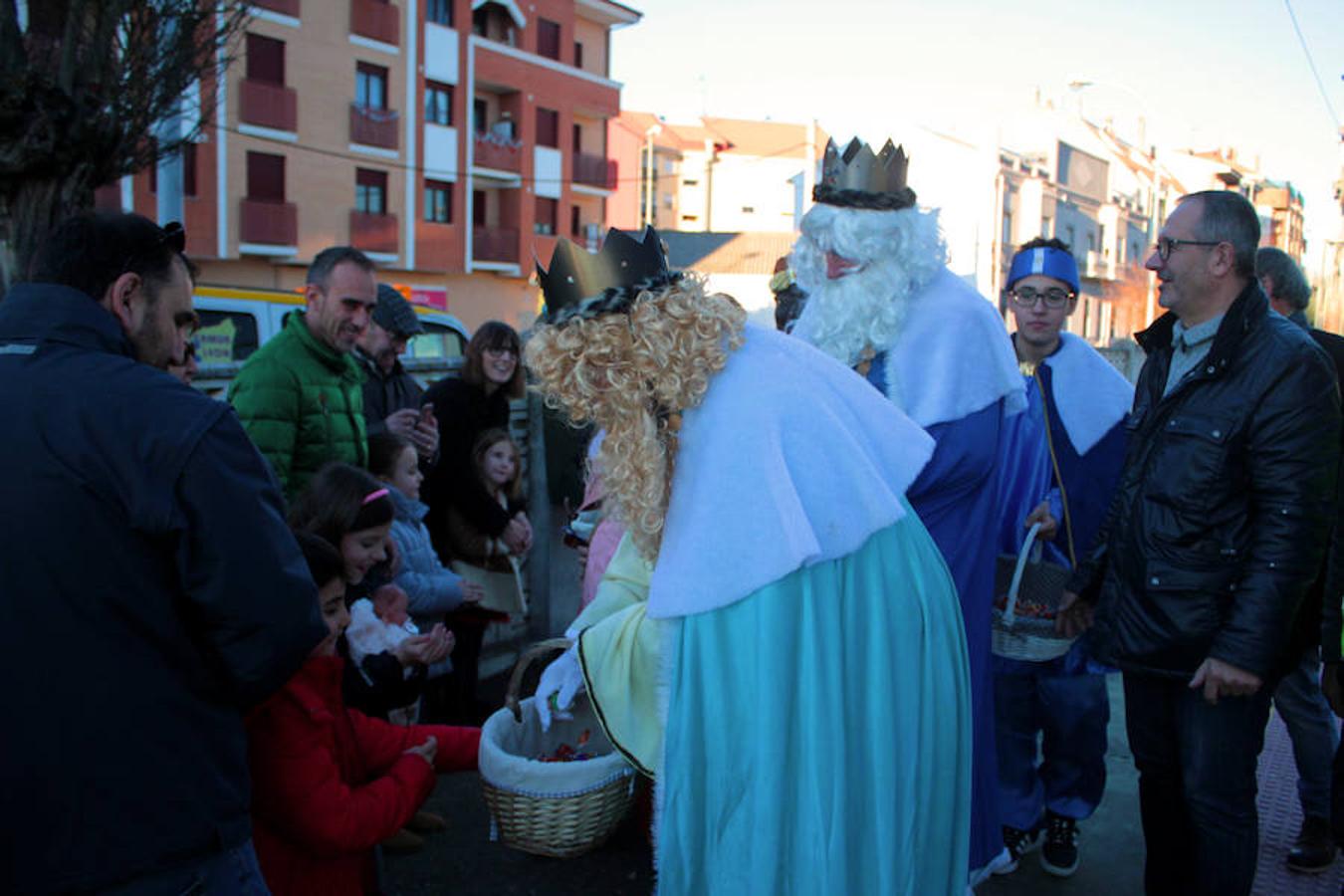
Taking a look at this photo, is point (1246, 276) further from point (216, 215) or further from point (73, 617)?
point (216, 215)

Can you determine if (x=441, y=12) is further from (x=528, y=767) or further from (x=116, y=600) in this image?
(x=116, y=600)

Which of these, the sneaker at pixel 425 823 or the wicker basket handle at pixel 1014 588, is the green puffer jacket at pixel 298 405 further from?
the wicker basket handle at pixel 1014 588

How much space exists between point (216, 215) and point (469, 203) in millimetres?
8059

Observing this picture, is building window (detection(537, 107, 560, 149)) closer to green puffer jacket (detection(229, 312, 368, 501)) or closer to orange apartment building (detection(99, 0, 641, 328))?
orange apartment building (detection(99, 0, 641, 328))

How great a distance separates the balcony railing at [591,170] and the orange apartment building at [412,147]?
0.21ft

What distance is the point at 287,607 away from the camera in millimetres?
1785

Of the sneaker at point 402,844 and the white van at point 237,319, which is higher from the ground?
the white van at point 237,319

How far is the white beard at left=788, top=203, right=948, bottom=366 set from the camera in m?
3.21

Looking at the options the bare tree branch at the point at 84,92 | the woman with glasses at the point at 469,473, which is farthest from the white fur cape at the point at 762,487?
the bare tree branch at the point at 84,92

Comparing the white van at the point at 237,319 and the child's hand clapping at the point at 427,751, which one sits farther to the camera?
the white van at the point at 237,319

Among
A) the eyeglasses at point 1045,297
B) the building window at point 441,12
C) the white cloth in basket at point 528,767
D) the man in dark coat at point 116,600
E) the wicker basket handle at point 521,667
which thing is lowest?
the white cloth in basket at point 528,767

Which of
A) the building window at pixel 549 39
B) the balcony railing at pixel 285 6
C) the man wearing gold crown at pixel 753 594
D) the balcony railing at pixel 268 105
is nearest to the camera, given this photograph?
the man wearing gold crown at pixel 753 594

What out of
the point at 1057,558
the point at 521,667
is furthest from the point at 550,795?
the point at 1057,558

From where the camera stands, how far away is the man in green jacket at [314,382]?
3621 millimetres
